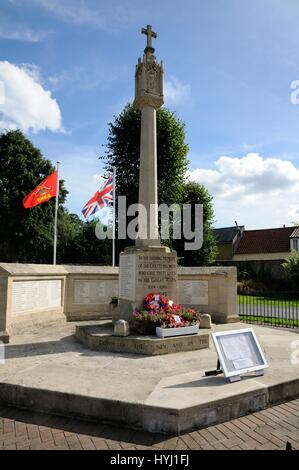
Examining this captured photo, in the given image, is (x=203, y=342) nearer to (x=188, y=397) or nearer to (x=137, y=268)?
(x=137, y=268)

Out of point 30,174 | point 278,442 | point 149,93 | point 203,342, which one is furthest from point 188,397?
point 30,174

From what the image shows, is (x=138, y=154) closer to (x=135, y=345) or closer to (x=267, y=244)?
(x=135, y=345)

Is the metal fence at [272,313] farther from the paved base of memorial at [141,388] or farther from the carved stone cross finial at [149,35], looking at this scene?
the carved stone cross finial at [149,35]

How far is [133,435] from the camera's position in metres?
3.99

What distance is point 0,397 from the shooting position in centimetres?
497

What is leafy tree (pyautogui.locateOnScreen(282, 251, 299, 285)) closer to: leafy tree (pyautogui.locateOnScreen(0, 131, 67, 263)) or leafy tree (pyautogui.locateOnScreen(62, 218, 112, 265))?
leafy tree (pyautogui.locateOnScreen(0, 131, 67, 263))

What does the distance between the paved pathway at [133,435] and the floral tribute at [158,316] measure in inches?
140

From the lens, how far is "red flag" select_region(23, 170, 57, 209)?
13891 millimetres

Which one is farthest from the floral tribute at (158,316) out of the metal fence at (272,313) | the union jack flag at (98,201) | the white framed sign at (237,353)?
the union jack flag at (98,201)

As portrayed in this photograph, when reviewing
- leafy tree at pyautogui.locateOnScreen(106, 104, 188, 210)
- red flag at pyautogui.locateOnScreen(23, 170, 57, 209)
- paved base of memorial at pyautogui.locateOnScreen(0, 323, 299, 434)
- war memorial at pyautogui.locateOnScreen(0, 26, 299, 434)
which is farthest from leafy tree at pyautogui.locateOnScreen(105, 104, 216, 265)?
paved base of memorial at pyautogui.locateOnScreen(0, 323, 299, 434)

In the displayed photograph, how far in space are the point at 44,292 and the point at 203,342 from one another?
5.55 metres

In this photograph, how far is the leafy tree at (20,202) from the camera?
25688 mm

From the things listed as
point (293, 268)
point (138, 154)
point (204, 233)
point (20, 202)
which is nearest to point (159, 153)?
point (138, 154)

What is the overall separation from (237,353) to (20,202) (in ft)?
79.5
